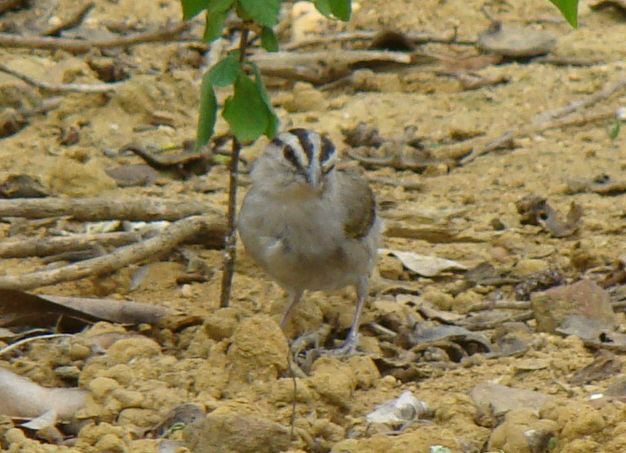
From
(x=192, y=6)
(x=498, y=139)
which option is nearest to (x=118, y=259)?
(x=192, y=6)

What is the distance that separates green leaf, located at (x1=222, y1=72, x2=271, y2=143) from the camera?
578 centimetres

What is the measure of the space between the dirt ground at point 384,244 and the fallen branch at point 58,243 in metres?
0.09

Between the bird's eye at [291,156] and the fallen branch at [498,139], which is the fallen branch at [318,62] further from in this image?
the bird's eye at [291,156]

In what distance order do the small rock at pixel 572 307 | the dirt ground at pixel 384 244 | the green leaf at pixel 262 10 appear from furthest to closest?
the small rock at pixel 572 307 < the green leaf at pixel 262 10 < the dirt ground at pixel 384 244

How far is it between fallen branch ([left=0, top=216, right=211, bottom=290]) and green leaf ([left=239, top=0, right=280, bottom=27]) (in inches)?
64.6

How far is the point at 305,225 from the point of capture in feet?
21.8

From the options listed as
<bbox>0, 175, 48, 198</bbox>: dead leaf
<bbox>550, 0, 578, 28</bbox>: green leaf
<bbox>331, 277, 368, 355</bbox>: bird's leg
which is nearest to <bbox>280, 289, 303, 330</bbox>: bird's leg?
<bbox>331, 277, 368, 355</bbox>: bird's leg

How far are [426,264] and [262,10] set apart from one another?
7.98ft

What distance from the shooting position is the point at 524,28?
36.8ft

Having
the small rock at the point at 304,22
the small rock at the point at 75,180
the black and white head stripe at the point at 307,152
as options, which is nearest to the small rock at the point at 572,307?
the black and white head stripe at the point at 307,152

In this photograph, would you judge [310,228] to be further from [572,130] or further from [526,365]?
[572,130]

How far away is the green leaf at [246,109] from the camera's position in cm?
578

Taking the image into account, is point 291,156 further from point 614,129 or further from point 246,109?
point 614,129

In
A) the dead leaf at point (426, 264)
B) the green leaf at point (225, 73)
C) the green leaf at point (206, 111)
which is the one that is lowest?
the dead leaf at point (426, 264)
